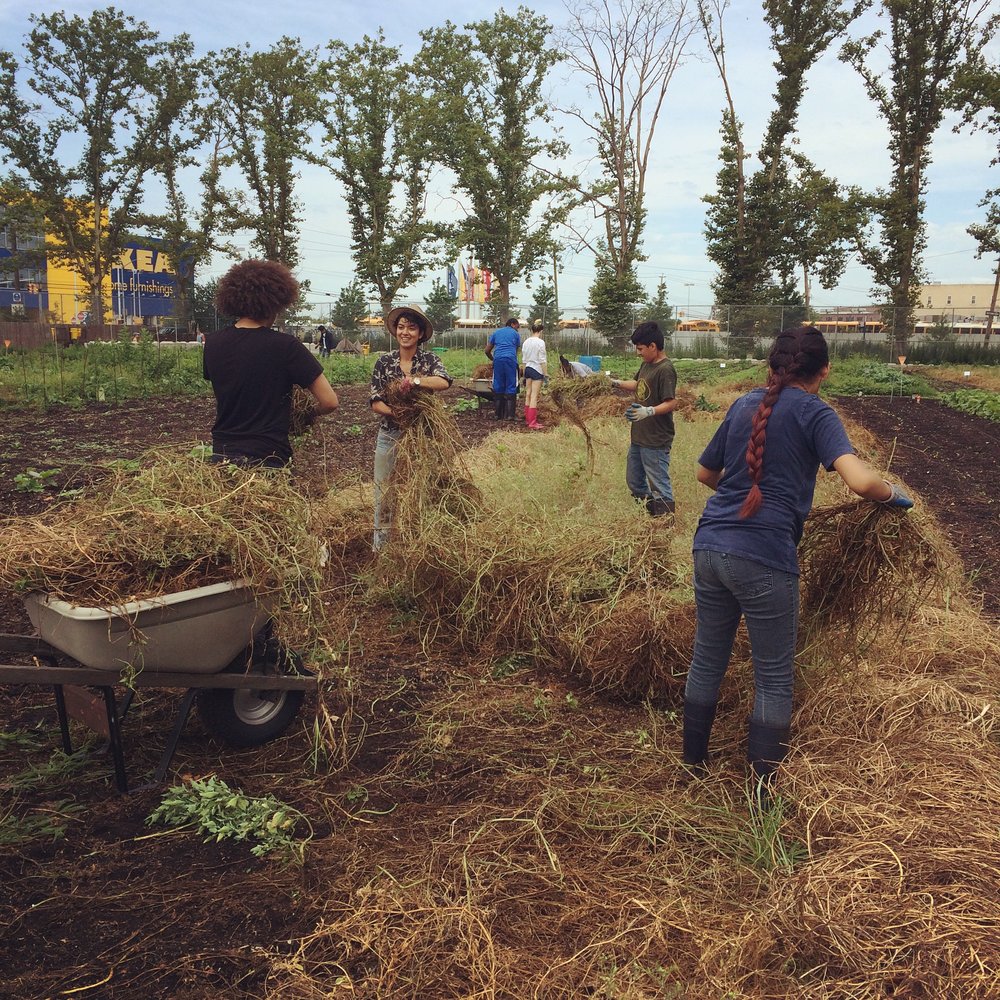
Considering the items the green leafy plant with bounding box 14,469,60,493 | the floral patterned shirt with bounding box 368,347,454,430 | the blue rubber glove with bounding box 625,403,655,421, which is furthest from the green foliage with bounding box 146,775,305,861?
the green leafy plant with bounding box 14,469,60,493

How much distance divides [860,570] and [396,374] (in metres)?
3.23

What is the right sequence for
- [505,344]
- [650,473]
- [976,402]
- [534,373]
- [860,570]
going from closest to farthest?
[860,570], [650,473], [534,373], [505,344], [976,402]

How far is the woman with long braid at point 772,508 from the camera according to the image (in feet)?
9.87

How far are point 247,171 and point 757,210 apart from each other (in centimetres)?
2314

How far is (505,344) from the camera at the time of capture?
47.2ft

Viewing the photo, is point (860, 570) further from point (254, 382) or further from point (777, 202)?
point (777, 202)

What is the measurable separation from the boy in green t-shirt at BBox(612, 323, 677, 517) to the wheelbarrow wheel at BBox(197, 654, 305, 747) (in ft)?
10.4

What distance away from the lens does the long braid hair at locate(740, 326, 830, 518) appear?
3.03 metres

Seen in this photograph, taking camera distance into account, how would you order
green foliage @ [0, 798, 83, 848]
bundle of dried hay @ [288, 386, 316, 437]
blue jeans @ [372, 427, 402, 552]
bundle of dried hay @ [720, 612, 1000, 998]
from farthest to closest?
blue jeans @ [372, 427, 402, 552]
bundle of dried hay @ [288, 386, 316, 437]
green foliage @ [0, 798, 83, 848]
bundle of dried hay @ [720, 612, 1000, 998]

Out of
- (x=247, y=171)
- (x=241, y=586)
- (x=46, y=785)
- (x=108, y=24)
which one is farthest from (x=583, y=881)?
(x=247, y=171)

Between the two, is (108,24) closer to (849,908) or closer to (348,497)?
(348,497)

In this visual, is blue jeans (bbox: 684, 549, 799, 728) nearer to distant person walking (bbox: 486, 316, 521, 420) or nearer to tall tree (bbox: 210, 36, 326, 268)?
distant person walking (bbox: 486, 316, 521, 420)

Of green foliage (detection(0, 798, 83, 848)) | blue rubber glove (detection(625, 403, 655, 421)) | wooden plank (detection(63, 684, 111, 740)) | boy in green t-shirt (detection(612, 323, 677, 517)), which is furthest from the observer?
boy in green t-shirt (detection(612, 323, 677, 517))

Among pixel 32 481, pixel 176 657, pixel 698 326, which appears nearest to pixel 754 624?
pixel 176 657
